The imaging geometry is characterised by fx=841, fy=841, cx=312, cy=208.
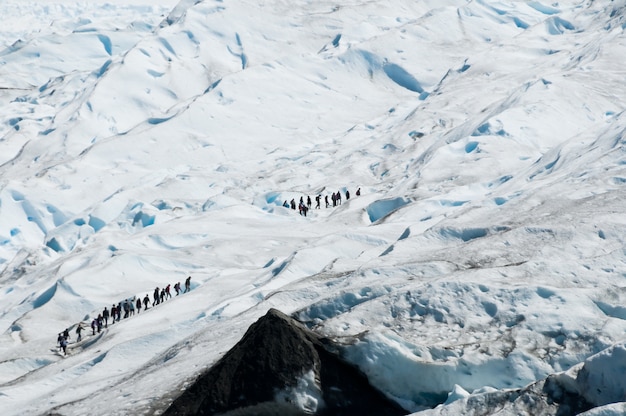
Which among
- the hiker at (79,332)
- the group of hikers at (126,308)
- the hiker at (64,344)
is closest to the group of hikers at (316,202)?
the group of hikers at (126,308)

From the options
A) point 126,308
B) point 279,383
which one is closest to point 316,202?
point 126,308

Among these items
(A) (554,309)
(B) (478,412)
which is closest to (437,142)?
(A) (554,309)

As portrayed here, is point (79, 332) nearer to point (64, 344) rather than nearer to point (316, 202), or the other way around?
point (64, 344)

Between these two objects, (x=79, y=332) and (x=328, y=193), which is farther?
(x=328, y=193)

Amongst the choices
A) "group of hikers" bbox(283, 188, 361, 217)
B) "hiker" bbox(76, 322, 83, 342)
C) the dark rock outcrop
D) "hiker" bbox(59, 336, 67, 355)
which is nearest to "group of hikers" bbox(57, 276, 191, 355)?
"hiker" bbox(76, 322, 83, 342)

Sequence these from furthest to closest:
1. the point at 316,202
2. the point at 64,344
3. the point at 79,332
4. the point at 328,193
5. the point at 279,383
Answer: the point at 328,193 → the point at 316,202 → the point at 79,332 → the point at 64,344 → the point at 279,383

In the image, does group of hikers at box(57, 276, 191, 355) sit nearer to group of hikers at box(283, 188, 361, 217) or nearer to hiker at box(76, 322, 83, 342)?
hiker at box(76, 322, 83, 342)
